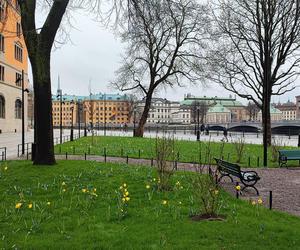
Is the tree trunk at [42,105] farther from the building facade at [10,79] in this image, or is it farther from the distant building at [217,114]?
the distant building at [217,114]

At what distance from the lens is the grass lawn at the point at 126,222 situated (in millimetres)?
5594

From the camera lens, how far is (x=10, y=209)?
7508 mm

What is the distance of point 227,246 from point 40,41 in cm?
1086

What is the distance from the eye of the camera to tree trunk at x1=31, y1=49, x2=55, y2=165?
13781 millimetres

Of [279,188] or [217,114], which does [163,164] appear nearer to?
[279,188]

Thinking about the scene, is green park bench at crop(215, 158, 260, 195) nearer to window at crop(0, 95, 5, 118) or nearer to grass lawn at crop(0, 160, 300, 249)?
grass lawn at crop(0, 160, 300, 249)

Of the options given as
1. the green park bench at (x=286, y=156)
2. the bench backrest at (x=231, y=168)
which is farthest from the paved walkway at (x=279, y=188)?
the green park bench at (x=286, y=156)

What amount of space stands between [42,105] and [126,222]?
8284 mm

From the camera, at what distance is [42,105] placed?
1380 cm

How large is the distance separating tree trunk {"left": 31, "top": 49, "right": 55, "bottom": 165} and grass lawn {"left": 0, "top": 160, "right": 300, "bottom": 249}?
3.71 meters

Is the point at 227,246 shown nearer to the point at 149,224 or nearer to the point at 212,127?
the point at 149,224

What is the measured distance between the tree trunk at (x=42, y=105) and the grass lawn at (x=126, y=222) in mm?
3709

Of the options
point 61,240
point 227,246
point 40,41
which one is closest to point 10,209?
point 61,240

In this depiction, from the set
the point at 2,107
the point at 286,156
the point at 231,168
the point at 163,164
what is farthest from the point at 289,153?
the point at 2,107
